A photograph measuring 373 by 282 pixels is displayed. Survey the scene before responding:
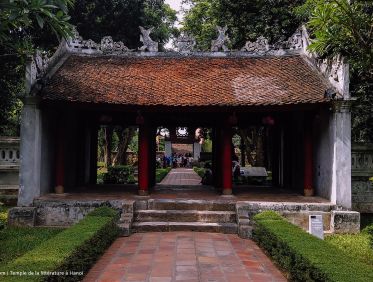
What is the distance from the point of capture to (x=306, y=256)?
6062mm

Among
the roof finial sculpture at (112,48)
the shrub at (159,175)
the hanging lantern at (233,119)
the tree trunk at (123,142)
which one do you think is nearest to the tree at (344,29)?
the hanging lantern at (233,119)

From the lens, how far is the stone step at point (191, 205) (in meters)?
11.3

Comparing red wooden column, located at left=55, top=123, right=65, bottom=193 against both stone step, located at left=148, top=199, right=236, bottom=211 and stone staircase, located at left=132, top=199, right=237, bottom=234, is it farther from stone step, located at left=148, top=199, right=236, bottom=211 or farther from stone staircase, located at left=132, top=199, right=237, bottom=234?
stone step, located at left=148, top=199, right=236, bottom=211

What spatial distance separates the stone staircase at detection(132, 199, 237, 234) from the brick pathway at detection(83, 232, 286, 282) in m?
0.51

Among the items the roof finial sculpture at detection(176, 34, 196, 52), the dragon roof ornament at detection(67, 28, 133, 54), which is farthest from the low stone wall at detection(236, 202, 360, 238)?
the dragon roof ornament at detection(67, 28, 133, 54)

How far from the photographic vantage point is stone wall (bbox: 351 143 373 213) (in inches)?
499

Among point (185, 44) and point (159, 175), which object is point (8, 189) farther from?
point (159, 175)

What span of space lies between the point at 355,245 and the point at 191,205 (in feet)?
13.8

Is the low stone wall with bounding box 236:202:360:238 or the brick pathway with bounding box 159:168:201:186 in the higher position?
the brick pathway with bounding box 159:168:201:186

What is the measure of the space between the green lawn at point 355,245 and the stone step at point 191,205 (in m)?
2.70

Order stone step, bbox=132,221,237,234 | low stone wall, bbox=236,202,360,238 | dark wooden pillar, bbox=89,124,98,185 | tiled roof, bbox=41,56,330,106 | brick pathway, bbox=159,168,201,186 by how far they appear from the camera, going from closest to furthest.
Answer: stone step, bbox=132,221,237,234 → low stone wall, bbox=236,202,360,238 → tiled roof, bbox=41,56,330,106 → dark wooden pillar, bbox=89,124,98,185 → brick pathway, bbox=159,168,201,186

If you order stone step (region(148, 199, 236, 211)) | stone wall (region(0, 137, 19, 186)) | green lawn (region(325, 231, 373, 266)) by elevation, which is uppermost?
stone wall (region(0, 137, 19, 186))

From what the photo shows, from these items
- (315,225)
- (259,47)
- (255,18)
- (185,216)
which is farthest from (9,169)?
(255,18)

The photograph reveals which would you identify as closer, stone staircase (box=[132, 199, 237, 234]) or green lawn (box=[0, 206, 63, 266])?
green lawn (box=[0, 206, 63, 266])
